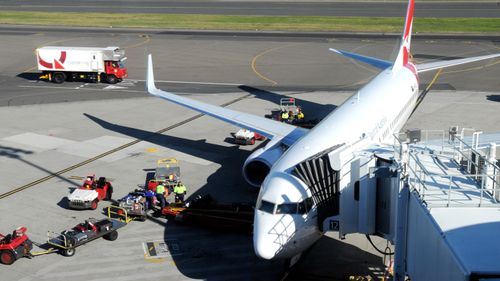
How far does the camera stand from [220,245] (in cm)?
3062

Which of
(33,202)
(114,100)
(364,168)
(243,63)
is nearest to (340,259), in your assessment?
(364,168)

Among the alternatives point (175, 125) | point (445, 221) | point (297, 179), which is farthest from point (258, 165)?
point (175, 125)

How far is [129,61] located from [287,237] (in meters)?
55.9

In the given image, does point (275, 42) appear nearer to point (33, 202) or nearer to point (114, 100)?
point (114, 100)

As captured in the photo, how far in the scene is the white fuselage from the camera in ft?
79.6

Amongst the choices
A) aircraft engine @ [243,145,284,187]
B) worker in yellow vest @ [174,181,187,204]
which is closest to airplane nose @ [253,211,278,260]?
aircraft engine @ [243,145,284,187]

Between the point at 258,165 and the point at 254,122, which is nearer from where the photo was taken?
the point at 258,165

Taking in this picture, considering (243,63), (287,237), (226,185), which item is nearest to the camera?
(287,237)

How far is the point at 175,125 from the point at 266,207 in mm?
26501

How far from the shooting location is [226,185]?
37969mm

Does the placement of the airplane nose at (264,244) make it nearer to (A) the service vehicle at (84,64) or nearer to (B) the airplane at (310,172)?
(B) the airplane at (310,172)

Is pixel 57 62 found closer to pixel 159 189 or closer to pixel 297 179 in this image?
pixel 159 189

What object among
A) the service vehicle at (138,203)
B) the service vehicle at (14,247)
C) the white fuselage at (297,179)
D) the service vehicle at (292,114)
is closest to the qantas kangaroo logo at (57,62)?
the service vehicle at (292,114)

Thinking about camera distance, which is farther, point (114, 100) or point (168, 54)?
point (168, 54)
